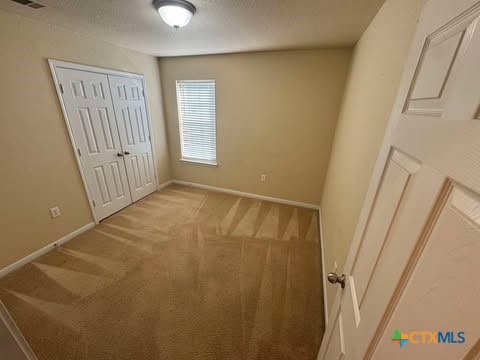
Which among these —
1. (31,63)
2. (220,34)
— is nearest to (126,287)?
(31,63)

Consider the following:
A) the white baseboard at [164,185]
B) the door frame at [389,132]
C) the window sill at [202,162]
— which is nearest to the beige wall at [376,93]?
the door frame at [389,132]

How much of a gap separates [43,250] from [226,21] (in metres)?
3.13

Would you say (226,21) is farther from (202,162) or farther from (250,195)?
(250,195)

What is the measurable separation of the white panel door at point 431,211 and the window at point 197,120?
3.07 metres

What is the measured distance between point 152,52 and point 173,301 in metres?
3.39

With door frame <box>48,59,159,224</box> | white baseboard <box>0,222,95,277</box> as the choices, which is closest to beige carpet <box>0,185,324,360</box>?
white baseboard <box>0,222,95,277</box>

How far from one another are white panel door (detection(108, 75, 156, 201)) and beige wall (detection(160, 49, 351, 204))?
22.9 inches

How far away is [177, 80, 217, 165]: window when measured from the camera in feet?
10.7

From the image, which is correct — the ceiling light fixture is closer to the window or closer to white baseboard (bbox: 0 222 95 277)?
the window

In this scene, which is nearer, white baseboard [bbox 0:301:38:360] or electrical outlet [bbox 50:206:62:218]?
white baseboard [bbox 0:301:38:360]

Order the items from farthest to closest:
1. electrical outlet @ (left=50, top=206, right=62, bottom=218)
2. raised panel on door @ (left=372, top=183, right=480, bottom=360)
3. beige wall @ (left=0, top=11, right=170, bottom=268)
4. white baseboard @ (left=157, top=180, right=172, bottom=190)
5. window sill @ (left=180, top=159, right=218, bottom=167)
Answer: white baseboard @ (left=157, top=180, right=172, bottom=190)
window sill @ (left=180, top=159, right=218, bottom=167)
electrical outlet @ (left=50, top=206, right=62, bottom=218)
beige wall @ (left=0, top=11, right=170, bottom=268)
raised panel on door @ (left=372, top=183, right=480, bottom=360)

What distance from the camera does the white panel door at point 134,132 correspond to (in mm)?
2727

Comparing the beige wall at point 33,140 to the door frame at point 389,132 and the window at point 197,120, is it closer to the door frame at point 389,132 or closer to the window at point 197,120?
the window at point 197,120

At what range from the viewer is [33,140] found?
1945 millimetres
